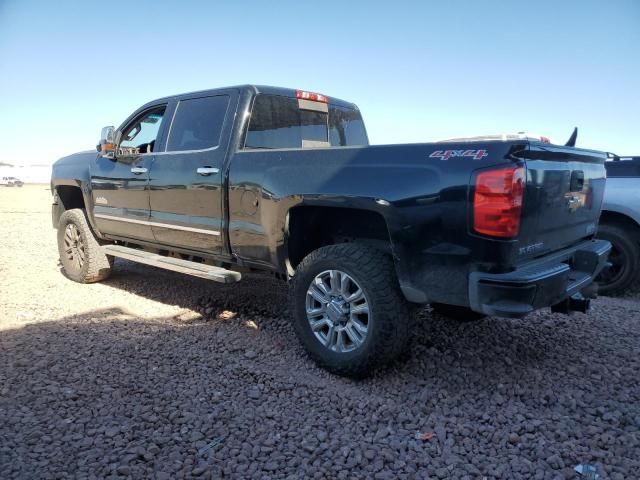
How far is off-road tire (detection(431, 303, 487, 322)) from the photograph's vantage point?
380 cm

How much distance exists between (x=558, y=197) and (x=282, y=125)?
2337 mm

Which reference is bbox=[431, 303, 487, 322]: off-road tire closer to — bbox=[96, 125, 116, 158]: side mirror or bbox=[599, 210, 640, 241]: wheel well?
bbox=[599, 210, 640, 241]: wheel well

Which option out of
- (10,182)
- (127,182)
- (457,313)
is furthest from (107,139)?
(10,182)

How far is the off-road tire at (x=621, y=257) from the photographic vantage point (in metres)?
5.28

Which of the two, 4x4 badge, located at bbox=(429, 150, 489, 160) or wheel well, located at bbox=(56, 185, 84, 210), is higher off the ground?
4x4 badge, located at bbox=(429, 150, 489, 160)

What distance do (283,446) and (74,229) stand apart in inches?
180

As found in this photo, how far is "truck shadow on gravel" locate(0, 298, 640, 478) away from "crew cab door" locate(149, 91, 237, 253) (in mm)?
Result: 872

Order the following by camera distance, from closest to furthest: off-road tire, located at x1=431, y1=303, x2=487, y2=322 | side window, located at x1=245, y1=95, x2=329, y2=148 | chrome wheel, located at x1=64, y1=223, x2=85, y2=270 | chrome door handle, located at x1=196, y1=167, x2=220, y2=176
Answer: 1. off-road tire, located at x1=431, y1=303, x2=487, y2=322
2. chrome door handle, located at x1=196, y1=167, x2=220, y2=176
3. side window, located at x1=245, y1=95, x2=329, y2=148
4. chrome wheel, located at x1=64, y1=223, x2=85, y2=270

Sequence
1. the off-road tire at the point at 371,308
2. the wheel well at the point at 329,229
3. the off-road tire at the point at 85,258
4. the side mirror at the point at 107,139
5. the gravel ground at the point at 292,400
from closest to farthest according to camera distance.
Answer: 1. the gravel ground at the point at 292,400
2. the off-road tire at the point at 371,308
3. the wheel well at the point at 329,229
4. the side mirror at the point at 107,139
5. the off-road tire at the point at 85,258

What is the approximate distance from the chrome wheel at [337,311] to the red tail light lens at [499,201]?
0.90m

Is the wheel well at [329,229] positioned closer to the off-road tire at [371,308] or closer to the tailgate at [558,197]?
the off-road tire at [371,308]

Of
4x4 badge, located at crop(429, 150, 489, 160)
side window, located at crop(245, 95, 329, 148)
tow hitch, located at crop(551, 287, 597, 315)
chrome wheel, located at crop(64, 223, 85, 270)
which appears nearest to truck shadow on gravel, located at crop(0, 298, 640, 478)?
tow hitch, located at crop(551, 287, 597, 315)

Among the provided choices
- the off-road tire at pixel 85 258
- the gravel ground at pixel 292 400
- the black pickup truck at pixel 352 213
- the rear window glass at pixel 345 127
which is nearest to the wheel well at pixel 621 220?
the gravel ground at pixel 292 400

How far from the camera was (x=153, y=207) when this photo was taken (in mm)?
4652
